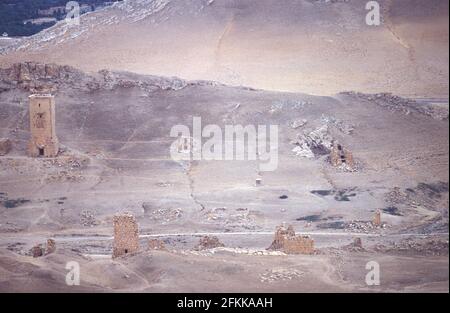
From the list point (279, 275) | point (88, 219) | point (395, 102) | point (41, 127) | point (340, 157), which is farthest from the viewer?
point (395, 102)

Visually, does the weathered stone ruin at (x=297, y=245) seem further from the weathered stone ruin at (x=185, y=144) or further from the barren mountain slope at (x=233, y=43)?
the barren mountain slope at (x=233, y=43)

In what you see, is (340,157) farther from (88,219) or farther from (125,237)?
(125,237)

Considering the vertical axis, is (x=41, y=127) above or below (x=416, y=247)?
above

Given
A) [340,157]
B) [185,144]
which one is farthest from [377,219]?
[185,144]

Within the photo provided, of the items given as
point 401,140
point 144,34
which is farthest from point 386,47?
point 144,34

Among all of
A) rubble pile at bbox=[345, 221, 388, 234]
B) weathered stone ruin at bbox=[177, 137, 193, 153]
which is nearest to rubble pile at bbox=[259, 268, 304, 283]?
rubble pile at bbox=[345, 221, 388, 234]

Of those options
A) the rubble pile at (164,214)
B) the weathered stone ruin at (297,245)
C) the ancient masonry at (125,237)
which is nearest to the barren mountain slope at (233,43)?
the rubble pile at (164,214)
